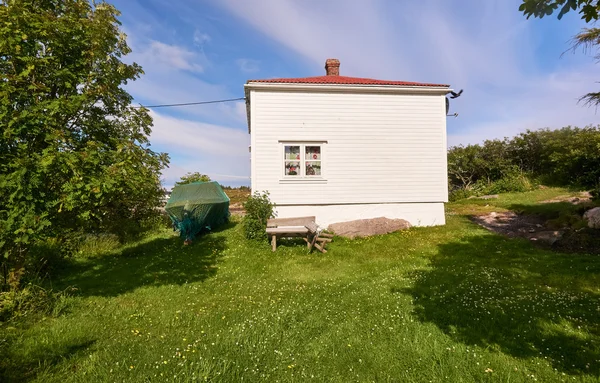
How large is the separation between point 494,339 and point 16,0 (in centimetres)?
980

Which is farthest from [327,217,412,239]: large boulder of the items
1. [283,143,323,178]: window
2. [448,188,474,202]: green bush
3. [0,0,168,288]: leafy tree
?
[448,188,474,202]: green bush

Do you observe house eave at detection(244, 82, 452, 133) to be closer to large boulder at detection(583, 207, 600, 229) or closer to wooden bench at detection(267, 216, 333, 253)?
wooden bench at detection(267, 216, 333, 253)

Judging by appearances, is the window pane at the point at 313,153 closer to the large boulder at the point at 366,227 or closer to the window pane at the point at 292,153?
the window pane at the point at 292,153

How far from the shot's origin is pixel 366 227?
12875 millimetres

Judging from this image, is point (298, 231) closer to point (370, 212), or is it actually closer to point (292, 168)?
point (292, 168)

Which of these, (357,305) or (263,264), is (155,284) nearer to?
(263,264)

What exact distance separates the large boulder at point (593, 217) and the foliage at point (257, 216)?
11.0 meters

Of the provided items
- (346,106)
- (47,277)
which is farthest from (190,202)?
(346,106)

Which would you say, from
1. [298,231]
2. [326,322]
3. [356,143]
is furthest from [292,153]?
[326,322]

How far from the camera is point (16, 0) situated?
569cm

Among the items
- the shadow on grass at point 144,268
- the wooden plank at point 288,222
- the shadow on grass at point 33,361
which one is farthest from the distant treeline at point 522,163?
the shadow on grass at point 33,361

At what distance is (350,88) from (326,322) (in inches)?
415

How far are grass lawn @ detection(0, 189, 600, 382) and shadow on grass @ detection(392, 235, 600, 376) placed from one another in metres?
0.03

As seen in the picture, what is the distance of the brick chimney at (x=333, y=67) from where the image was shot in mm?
16812
